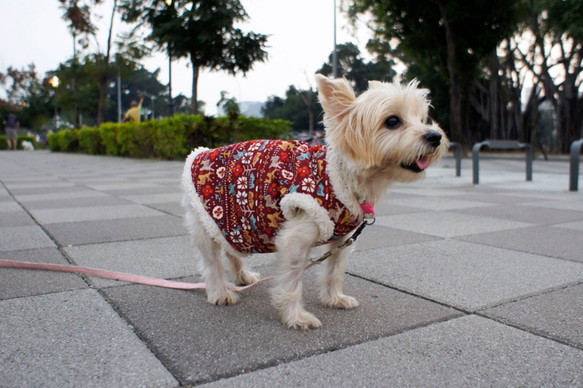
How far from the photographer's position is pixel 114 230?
5.17 metres

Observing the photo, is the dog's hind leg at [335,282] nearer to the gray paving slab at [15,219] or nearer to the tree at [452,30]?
the gray paving slab at [15,219]

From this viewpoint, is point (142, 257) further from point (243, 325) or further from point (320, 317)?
point (320, 317)

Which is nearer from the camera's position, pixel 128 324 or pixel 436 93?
pixel 128 324

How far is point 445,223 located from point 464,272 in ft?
7.18

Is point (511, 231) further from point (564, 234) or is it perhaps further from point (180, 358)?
point (180, 358)

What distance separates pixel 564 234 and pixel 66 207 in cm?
614

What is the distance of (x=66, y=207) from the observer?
686cm

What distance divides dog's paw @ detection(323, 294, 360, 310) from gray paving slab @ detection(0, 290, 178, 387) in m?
1.11

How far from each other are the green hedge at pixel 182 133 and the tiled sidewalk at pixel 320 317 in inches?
426

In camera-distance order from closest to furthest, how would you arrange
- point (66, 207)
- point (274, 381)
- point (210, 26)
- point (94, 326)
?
point (274, 381) → point (94, 326) → point (66, 207) → point (210, 26)

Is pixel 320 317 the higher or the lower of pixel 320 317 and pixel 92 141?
the lower

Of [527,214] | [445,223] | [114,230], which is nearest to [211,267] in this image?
[114,230]

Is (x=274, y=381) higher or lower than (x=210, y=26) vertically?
lower

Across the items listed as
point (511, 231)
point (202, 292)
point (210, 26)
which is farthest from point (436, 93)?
point (202, 292)
